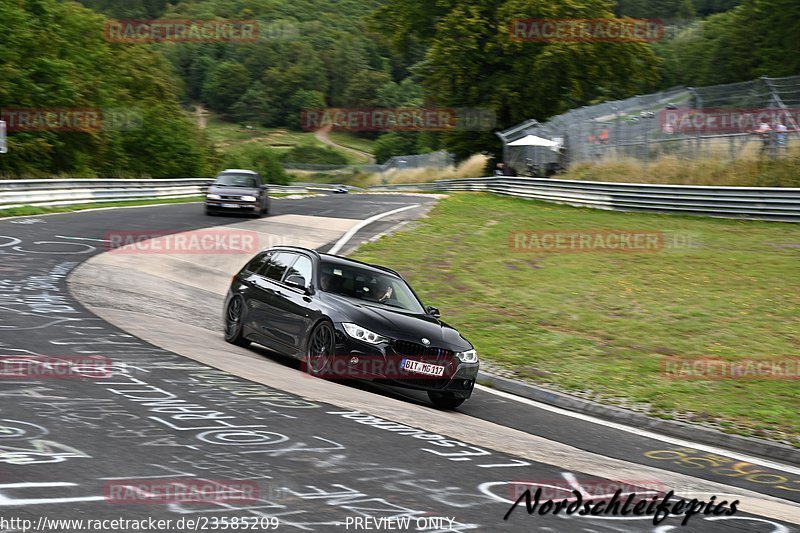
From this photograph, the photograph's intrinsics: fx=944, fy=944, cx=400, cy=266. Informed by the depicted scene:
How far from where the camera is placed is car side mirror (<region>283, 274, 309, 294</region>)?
38.4ft

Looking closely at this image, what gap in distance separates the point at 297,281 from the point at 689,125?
A: 22823 millimetres

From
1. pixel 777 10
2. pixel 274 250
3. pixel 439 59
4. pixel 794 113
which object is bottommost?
pixel 274 250

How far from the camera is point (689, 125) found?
103 ft

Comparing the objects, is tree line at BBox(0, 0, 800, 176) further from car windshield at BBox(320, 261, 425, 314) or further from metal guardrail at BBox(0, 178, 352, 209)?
car windshield at BBox(320, 261, 425, 314)

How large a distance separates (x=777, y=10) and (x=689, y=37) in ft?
159

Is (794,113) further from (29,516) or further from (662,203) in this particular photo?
(29,516)

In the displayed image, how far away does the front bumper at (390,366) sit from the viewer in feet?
34.2

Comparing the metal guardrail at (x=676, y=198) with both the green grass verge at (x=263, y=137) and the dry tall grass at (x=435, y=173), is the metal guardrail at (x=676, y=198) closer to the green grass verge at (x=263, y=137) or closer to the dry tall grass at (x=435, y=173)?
the dry tall grass at (x=435, y=173)

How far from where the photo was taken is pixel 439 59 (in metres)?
55.2

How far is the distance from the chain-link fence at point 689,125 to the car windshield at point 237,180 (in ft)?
45.6

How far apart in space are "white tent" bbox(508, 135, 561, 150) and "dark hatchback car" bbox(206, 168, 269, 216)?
1559 centimetres

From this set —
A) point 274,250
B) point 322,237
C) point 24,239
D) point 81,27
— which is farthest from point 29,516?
point 81,27

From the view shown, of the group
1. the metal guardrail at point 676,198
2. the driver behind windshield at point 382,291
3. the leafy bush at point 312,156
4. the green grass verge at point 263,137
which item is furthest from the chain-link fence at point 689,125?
the green grass verge at point 263,137

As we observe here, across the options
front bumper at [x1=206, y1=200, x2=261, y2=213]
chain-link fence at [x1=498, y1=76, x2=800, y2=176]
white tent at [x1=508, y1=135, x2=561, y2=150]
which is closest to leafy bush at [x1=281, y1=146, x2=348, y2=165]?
white tent at [x1=508, y1=135, x2=561, y2=150]
